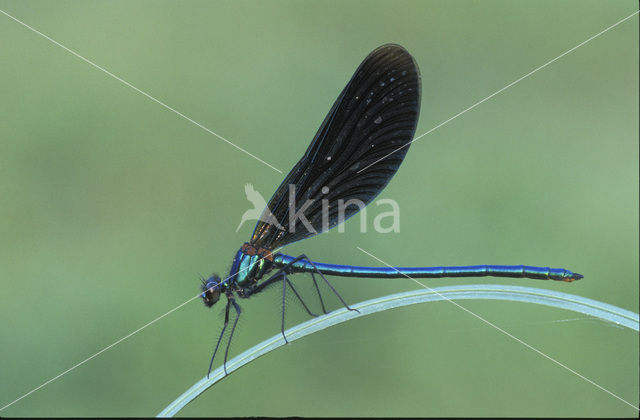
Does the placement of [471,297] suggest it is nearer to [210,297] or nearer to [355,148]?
[355,148]

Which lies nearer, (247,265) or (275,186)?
(247,265)

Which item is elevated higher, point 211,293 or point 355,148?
point 355,148

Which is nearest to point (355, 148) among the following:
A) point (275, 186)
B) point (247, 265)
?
point (247, 265)

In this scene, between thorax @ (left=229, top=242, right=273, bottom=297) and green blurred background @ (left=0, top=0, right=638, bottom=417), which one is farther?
green blurred background @ (left=0, top=0, right=638, bottom=417)

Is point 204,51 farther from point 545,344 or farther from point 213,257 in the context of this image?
point 545,344

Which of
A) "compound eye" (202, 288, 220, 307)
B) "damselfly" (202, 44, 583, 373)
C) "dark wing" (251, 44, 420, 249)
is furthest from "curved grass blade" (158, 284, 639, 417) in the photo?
"dark wing" (251, 44, 420, 249)

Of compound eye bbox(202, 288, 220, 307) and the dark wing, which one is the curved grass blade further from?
the dark wing
